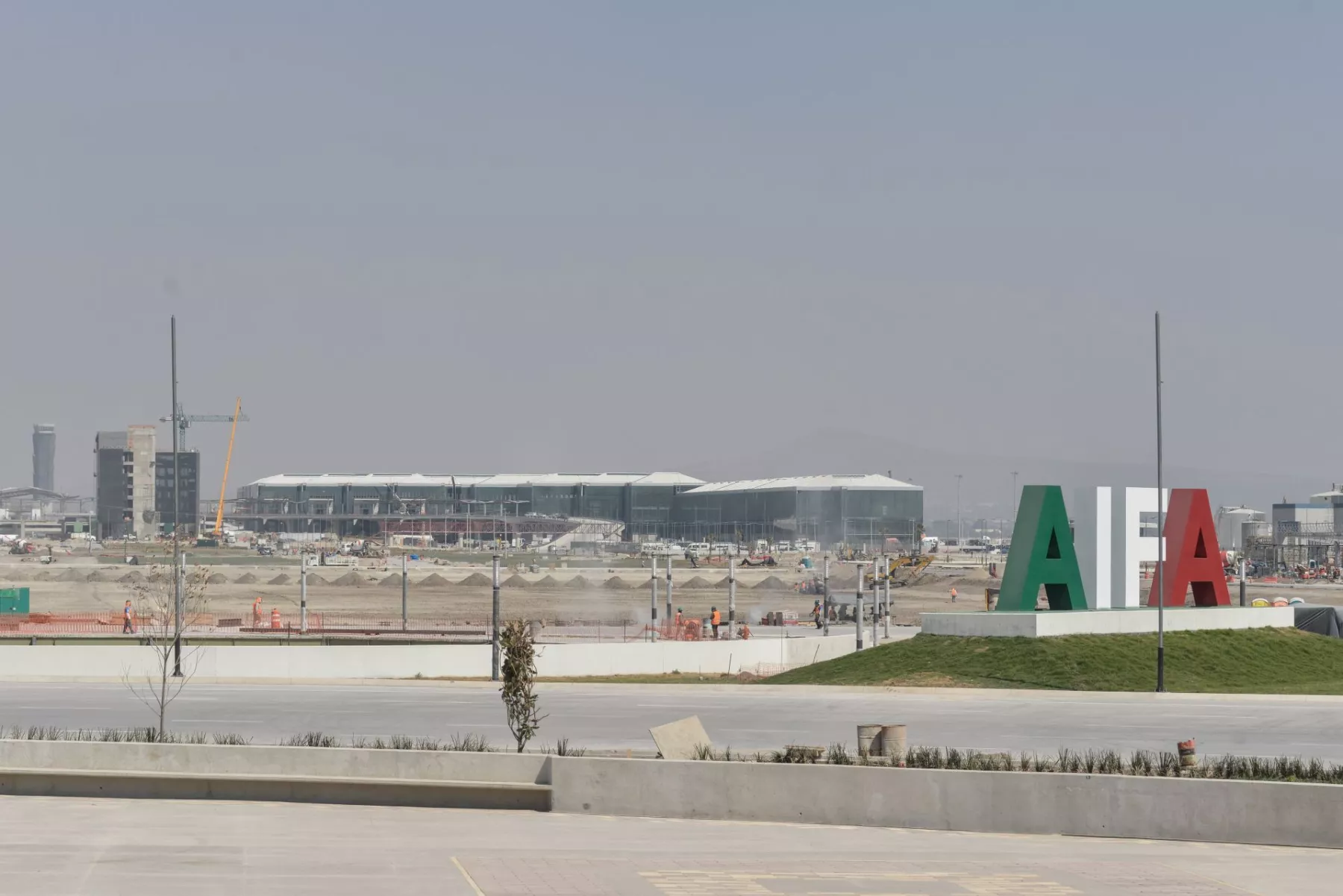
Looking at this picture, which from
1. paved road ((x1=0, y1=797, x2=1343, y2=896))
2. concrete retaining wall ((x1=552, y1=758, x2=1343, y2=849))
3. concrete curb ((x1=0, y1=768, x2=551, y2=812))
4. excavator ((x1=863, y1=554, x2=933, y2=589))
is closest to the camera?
paved road ((x1=0, y1=797, x2=1343, y2=896))

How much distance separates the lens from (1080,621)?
153 feet

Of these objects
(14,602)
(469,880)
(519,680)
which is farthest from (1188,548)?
(14,602)

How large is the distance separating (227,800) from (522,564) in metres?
127

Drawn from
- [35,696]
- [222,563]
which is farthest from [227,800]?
[222,563]

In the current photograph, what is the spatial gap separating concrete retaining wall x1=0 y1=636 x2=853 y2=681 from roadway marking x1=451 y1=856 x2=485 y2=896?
29.3m

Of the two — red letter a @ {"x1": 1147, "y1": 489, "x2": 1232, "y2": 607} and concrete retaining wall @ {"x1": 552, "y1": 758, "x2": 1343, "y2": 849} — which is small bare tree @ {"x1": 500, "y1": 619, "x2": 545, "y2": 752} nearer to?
concrete retaining wall @ {"x1": 552, "y1": 758, "x2": 1343, "y2": 849}

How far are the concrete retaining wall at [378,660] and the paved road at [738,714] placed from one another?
6.67 feet

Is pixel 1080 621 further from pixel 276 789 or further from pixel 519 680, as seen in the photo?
pixel 276 789

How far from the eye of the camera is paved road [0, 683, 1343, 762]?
3077cm

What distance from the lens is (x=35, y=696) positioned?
3969 cm

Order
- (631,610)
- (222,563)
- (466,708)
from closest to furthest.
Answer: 1. (466,708)
2. (631,610)
3. (222,563)

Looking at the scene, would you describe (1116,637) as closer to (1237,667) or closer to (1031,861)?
(1237,667)

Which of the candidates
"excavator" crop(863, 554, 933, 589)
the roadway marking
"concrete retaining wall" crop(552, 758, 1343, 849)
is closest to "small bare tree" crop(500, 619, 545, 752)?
"concrete retaining wall" crop(552, 758, 1343, 849)

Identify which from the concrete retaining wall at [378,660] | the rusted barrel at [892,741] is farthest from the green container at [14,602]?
the rusted barrel at [892,741]
